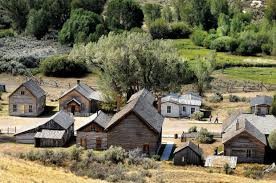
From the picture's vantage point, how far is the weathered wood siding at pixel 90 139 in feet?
167

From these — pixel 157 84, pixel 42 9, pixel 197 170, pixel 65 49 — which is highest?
pixel 42 9

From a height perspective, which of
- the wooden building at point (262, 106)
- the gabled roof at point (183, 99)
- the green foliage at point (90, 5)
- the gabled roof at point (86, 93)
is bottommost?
the wooden building at point (262, 106)

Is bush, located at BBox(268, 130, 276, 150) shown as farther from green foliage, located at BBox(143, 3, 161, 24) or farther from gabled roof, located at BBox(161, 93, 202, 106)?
green foliage, located at BBox(143, 3, 161, 24)

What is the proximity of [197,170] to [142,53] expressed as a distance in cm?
2518

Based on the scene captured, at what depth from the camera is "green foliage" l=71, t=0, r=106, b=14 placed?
4697 inches

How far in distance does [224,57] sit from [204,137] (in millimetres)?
51871

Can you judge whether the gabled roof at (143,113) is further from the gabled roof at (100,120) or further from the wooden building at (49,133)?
the wooden building at (49,133)

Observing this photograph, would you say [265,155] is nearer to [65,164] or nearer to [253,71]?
[65,164]

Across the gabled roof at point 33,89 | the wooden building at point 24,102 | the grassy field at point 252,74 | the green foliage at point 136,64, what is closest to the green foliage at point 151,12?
the grassy field at point 252,74

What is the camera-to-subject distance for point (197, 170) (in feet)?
144

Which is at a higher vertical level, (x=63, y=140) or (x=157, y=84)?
(x=157, y=84)

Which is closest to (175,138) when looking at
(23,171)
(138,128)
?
(138,128)

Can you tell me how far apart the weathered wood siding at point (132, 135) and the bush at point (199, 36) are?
65325mm

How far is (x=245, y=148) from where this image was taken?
48.2 metres
